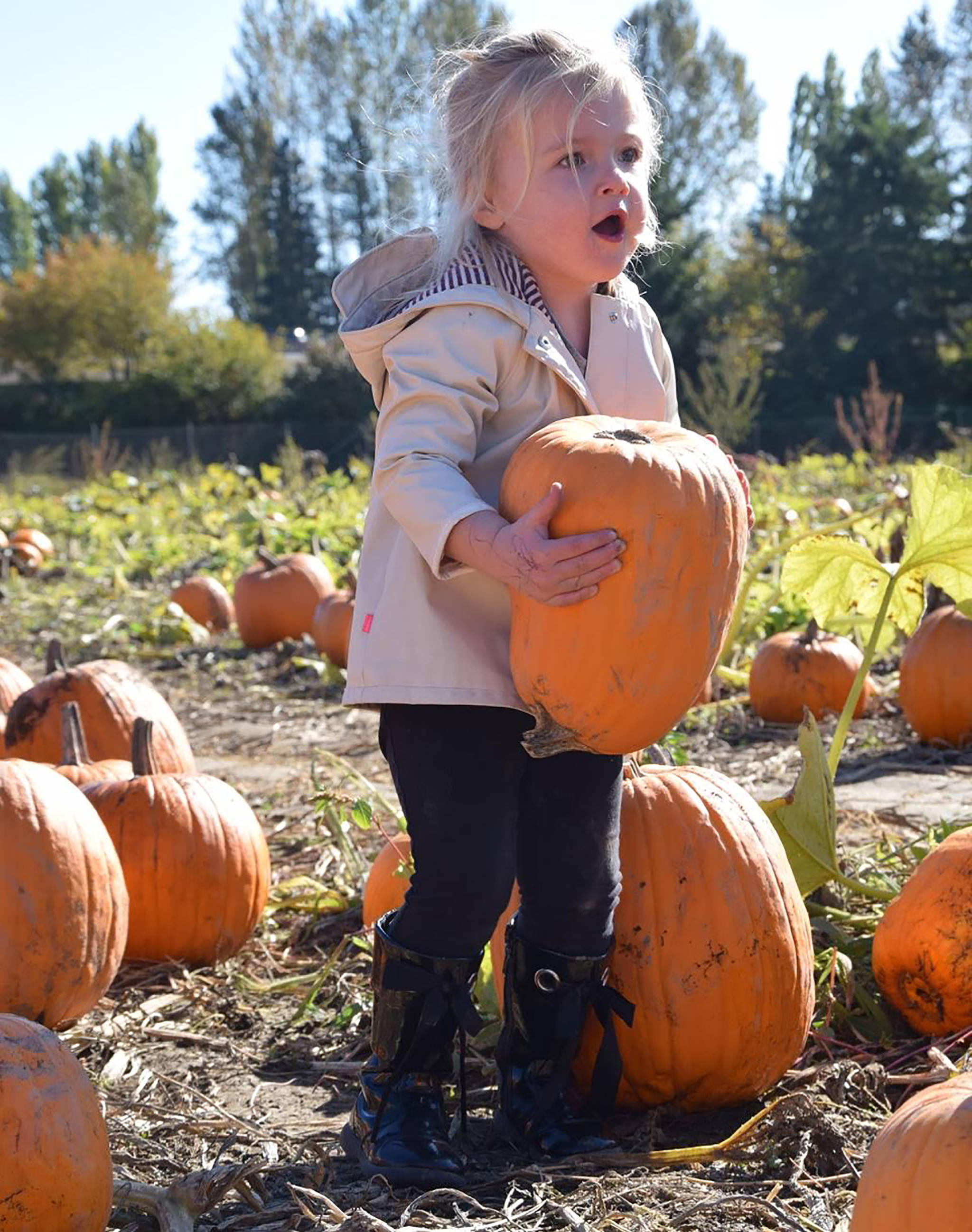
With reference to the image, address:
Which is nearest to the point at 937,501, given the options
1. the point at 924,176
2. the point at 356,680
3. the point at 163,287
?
the point at 356,680

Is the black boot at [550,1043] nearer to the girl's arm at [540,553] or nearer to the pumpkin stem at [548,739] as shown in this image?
the pumpkin stem at [548,739]

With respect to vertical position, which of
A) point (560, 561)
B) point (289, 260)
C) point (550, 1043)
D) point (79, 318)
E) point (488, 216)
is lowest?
point (550, 1043)

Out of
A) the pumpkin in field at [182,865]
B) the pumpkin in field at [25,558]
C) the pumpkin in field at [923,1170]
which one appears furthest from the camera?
the pumpkin in field at [25,558]

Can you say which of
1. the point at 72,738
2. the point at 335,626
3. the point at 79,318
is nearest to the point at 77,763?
the point at 72,738

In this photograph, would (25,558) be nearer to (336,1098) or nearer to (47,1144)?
(336,1098)

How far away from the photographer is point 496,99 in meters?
2.19

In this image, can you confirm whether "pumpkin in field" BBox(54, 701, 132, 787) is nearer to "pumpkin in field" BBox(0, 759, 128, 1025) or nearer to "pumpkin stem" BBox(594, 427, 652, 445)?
"pumpkin in field" BBox(0, 759, 128, 1025)

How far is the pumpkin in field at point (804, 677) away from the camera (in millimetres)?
5102

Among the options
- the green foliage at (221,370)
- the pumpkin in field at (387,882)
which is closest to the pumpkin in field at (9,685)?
the pumpkin in field at (387,882)

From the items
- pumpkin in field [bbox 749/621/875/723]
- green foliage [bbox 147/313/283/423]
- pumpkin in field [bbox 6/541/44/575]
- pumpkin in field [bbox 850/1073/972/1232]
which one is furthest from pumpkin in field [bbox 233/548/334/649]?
green foliage [bbox 147/313/283/423]

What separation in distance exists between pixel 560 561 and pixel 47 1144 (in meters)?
1.02

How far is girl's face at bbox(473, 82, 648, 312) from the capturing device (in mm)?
2178

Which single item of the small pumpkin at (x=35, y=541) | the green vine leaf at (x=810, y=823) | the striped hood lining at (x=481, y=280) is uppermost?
the striped hood lining at (x=481, y=280)

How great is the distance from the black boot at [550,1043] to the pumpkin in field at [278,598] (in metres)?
5.59
